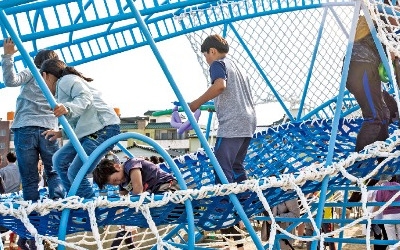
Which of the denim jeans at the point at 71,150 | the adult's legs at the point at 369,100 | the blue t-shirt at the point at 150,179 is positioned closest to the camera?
the denim jeans at the point at 71,150

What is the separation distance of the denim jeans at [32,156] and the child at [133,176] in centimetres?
32

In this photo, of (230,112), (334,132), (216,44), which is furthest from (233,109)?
(334,132)

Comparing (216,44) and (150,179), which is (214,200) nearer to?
(150,179)

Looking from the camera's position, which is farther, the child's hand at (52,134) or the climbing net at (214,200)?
the child's hand at (52,134)

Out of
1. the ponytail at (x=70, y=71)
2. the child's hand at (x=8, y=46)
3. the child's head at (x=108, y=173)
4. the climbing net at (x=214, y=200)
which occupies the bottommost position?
the climbing net at (x=214, y=200)

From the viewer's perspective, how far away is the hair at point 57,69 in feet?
13.9

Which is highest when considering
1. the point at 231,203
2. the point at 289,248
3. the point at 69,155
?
the point at 69,155

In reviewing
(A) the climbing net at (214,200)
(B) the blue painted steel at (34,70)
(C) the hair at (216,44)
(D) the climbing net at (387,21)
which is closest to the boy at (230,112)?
(C) the hair at (216,44)

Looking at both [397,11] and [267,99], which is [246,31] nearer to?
[267,99]

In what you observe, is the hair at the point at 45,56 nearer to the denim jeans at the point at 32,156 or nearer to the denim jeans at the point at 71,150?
the denim jeans at the point at 32,156

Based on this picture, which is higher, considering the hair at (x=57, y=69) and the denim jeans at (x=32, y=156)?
the hair at (x=57, y=69)

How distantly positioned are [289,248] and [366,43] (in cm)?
298

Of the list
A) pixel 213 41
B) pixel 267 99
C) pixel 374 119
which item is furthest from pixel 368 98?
pixel 267 99

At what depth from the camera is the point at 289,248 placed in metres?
7.16
